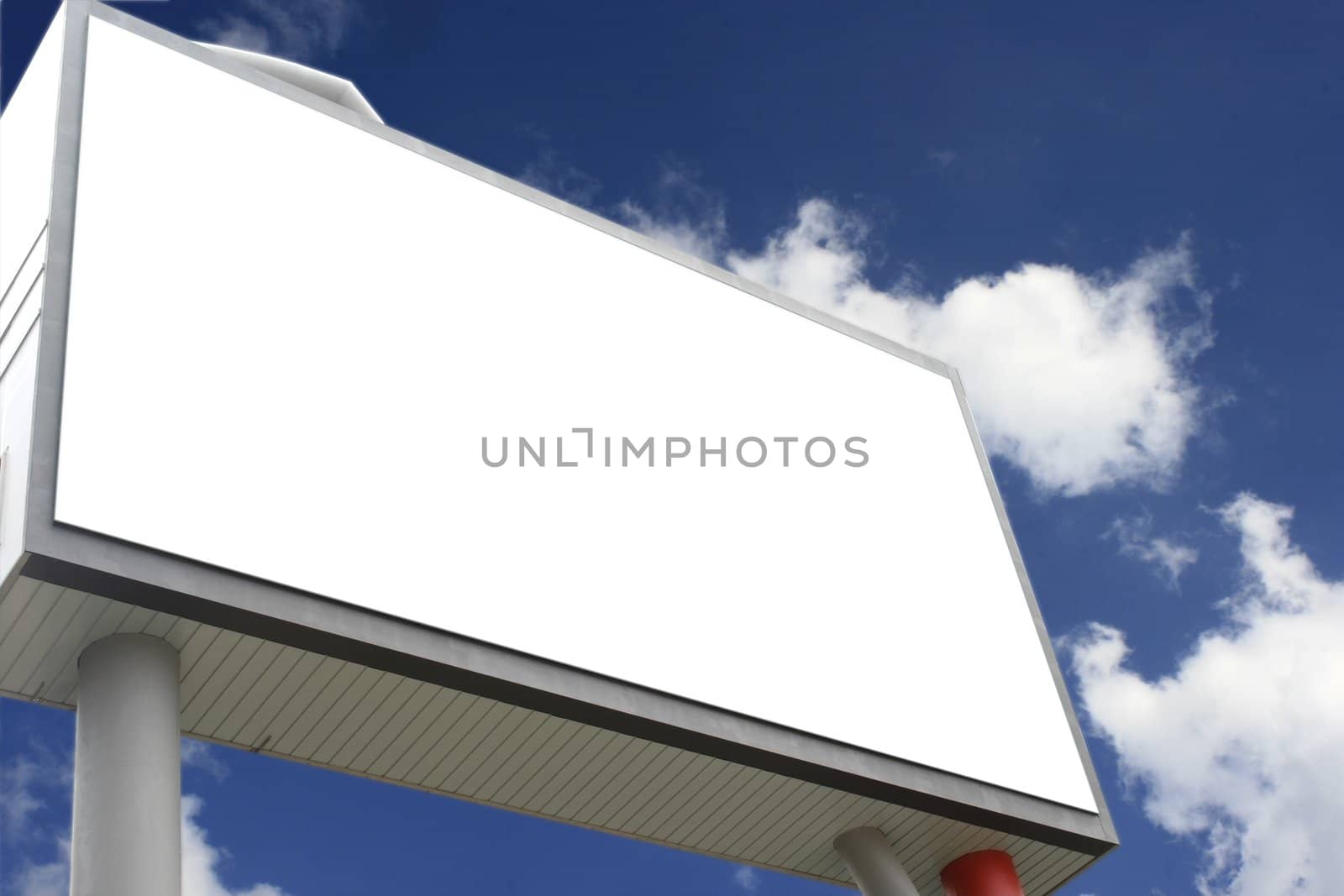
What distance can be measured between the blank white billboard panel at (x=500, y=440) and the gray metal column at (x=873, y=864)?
2.67 ft

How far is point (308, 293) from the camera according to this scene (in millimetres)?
9289

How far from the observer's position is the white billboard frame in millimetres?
7359

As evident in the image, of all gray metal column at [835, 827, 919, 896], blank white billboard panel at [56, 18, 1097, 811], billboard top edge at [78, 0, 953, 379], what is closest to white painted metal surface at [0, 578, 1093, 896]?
gray metal column at [835, 827, 919, 896]

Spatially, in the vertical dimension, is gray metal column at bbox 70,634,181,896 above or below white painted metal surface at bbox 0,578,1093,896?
below

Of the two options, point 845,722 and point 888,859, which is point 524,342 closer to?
point 845,722

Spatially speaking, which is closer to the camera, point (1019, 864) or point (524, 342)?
point (524, 342)

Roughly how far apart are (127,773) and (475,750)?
2532 mm

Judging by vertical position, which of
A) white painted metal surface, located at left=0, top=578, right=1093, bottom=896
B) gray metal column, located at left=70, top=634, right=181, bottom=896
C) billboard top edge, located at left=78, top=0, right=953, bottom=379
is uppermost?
billboard top edge, located at left=78, top=0, right=953, bottom=379

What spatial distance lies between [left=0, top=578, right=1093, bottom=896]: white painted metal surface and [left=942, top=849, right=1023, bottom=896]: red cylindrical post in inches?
4.4

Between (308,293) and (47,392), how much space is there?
208 centimetres

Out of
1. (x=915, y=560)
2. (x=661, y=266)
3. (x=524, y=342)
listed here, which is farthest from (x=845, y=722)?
(x=661, y=266)

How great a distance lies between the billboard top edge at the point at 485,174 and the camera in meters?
9.87

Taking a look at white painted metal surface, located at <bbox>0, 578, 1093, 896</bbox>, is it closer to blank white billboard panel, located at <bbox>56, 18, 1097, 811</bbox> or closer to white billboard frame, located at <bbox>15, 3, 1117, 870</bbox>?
white billboard frame, located at <bbox>15, 3, 1117, 870</bbox>

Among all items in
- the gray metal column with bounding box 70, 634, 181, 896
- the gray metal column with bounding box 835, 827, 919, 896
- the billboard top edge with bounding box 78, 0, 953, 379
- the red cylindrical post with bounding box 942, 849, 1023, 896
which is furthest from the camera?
the red cylindrical post with bounding box 942, 849, 1023, 896
